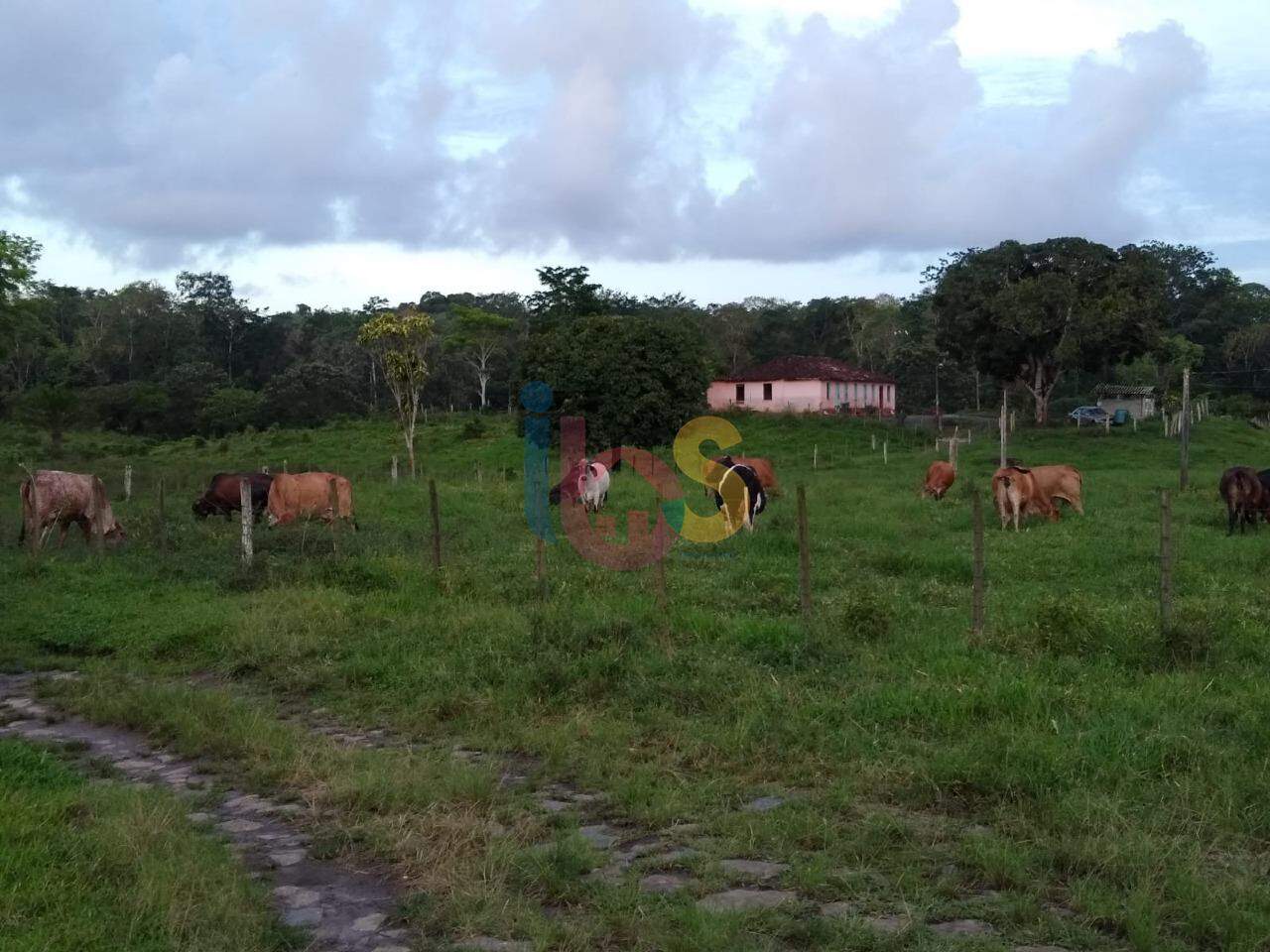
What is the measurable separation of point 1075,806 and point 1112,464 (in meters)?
30.1

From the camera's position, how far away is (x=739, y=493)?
675 inches

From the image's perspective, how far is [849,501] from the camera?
2094 cm

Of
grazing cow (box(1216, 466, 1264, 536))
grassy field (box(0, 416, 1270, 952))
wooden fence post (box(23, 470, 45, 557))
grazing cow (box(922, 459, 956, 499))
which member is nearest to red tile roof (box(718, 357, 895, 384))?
grazing cow (box(922, 459, 956, 499))

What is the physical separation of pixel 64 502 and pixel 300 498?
3883mm

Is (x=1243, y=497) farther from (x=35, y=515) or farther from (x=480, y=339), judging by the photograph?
(x=480, y=339)

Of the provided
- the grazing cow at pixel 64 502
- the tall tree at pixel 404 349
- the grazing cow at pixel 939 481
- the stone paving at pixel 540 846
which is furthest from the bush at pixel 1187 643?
the tall tree at pixel 404 349

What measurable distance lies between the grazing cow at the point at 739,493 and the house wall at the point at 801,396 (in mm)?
31502

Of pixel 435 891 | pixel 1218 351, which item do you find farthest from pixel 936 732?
pixel 1218 351

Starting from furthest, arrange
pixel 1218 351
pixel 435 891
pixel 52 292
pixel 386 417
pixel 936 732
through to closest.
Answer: pixel 52 292, pixel 1218 351, pixel 386 417, pixel 936 732, pixel 435 891

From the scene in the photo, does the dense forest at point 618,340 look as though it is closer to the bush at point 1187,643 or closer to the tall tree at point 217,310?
the tall tree at point 217,310

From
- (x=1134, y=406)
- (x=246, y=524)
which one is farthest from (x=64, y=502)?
(x=1134, y=406)

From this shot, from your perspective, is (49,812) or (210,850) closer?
(210,850)

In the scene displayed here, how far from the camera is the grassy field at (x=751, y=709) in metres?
4.82

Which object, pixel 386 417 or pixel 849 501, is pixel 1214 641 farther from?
pixel 386 417
